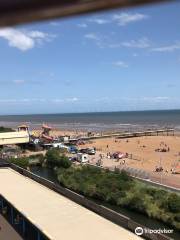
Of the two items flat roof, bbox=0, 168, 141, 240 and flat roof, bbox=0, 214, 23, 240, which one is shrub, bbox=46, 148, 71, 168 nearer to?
flat roof, bbox=0, 168, 141, 240

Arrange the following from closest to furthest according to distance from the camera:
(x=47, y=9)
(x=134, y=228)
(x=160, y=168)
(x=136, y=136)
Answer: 1. (x=47, y=9)
2. (x=134, y=228)
3. (x=160, y=168)
4. (x=136, y=136)

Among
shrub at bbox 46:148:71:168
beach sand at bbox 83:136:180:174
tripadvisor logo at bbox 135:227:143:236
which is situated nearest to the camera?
tripadvisor logo at bbox 135:227:143:236

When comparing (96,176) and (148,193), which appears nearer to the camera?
(148,193)

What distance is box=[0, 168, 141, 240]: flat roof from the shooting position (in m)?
17.2

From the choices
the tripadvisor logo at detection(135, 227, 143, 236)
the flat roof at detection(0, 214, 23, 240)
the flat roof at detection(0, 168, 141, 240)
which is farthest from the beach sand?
the tripadvisor logo at detection(135, 227, 143, 236)

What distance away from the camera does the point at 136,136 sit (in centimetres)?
9569

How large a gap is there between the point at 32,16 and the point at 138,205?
28.0 m

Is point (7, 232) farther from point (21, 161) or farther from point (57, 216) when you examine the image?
point (21, 161)

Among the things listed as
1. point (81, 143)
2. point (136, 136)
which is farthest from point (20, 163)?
point (136, 136)

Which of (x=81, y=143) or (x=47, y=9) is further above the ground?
(x=47, y=9)

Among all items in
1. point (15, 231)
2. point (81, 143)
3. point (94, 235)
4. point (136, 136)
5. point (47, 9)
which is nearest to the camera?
point (47, 9)

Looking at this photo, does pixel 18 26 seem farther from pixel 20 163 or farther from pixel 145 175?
pixel 20 163

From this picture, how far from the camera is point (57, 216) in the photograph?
65.3 ft

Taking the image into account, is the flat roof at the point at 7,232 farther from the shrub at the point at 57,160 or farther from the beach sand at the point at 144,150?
the beach sand at the point at 144,150
